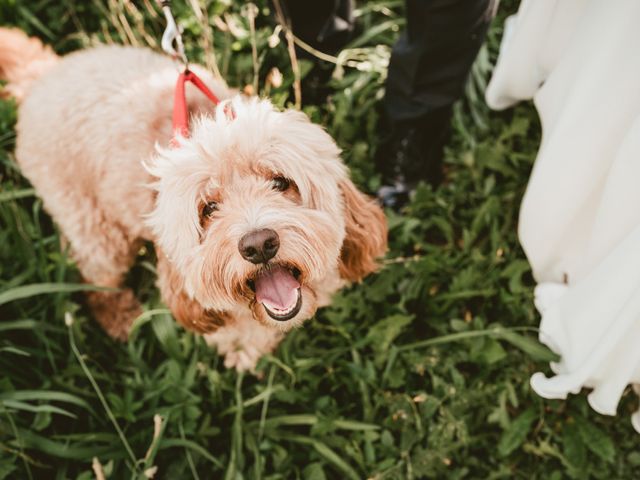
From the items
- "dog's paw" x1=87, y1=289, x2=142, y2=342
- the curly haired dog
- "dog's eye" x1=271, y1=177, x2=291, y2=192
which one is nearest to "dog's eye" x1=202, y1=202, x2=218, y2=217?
the curly haired dog

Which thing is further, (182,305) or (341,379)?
(341,379)

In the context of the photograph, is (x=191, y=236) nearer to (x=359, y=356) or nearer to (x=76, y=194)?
(x=76, y=194)

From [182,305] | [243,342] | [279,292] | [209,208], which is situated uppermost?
[209,208]

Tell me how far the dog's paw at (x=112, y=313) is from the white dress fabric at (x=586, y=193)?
208 centimetres

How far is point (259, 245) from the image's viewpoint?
5.40 ft

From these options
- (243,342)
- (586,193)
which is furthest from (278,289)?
(586,193)

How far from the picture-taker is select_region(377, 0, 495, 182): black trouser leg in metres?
2.24

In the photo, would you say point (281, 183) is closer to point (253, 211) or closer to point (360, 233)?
point (253, 211)

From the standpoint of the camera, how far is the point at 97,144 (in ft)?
7.28

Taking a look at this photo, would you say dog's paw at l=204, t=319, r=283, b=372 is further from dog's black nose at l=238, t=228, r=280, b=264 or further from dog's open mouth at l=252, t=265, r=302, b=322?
dog's black nose at l=238, t=228, r=280, b=264

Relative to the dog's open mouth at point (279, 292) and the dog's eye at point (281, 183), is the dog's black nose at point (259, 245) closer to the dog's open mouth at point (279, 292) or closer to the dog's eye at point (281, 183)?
the dog's open mouth at point (279, 292)

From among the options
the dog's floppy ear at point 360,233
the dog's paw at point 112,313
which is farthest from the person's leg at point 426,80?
the dog's paw at point 112,313

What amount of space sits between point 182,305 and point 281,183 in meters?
0.64

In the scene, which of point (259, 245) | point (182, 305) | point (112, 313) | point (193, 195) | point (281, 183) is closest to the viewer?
point (259, 245)
